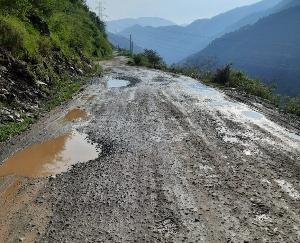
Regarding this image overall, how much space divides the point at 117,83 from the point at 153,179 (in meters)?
18.0

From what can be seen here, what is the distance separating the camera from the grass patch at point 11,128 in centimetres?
1346

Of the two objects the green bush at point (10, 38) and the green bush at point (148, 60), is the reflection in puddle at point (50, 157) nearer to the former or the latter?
the green bush at point (10, 38)

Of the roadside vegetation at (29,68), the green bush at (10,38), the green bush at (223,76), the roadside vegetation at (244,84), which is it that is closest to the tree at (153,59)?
the roadside vegetation at (244,84)

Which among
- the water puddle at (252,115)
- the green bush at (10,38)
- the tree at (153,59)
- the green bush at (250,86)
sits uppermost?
the green bush at (10,38)

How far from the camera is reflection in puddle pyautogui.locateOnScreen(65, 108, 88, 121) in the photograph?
648 inches

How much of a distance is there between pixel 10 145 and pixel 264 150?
23.8ft

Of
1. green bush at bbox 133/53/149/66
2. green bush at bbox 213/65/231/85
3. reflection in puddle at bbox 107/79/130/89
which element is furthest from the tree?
reflection in puddle at bbox 107/79/130/89

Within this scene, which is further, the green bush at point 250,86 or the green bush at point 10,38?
the green bush at point 250,86

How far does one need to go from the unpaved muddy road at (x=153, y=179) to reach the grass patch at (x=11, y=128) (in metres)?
0.34

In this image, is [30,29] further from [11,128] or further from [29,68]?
[11,128]

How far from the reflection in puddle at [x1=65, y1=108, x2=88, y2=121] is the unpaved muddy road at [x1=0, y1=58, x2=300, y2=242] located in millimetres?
87

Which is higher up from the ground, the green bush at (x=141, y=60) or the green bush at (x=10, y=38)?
the green bush at (x=10, y=38)

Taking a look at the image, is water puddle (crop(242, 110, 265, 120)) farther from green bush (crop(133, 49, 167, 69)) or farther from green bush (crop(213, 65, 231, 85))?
green bush (crop(133, 49, 167, 69))

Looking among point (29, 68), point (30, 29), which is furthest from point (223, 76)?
point (29, 68)
